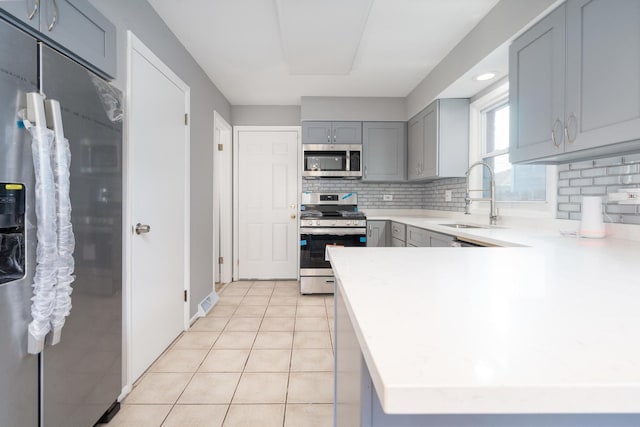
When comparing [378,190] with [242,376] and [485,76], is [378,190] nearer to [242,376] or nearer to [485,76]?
[485,76]

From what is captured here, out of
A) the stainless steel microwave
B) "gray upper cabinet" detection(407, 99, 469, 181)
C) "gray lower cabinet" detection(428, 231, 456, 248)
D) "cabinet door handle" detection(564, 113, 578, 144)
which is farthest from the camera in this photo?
the stainless steel microwave

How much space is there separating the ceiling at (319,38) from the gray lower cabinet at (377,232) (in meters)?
1.56

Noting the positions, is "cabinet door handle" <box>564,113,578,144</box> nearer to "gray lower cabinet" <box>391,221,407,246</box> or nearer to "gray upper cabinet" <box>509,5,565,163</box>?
"gray upper cabinet" <box>509,5,565,163</box>

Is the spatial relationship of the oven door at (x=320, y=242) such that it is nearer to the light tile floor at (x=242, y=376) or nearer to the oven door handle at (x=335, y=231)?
the oven door handle at (x=335, y=231)

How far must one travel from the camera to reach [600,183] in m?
1.63

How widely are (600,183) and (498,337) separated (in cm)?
183

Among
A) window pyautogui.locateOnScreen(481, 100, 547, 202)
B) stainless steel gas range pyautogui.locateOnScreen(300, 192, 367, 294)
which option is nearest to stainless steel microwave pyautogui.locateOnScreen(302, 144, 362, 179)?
stainless steel gas range pyautogui.locateOnScreen(300, 192, 367, 294)

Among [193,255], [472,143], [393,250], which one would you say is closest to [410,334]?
[393,250]

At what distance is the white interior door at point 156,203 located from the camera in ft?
5.81

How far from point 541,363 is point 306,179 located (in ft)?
12.4

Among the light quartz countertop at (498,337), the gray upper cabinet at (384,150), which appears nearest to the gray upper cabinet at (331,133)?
the gray upper cabinet at (384,150)

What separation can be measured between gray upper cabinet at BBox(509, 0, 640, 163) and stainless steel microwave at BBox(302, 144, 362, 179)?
2.03 m

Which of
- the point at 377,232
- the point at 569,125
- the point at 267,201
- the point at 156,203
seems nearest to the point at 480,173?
the point at 377,232

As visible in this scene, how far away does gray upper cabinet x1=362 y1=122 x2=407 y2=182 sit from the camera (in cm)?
376
